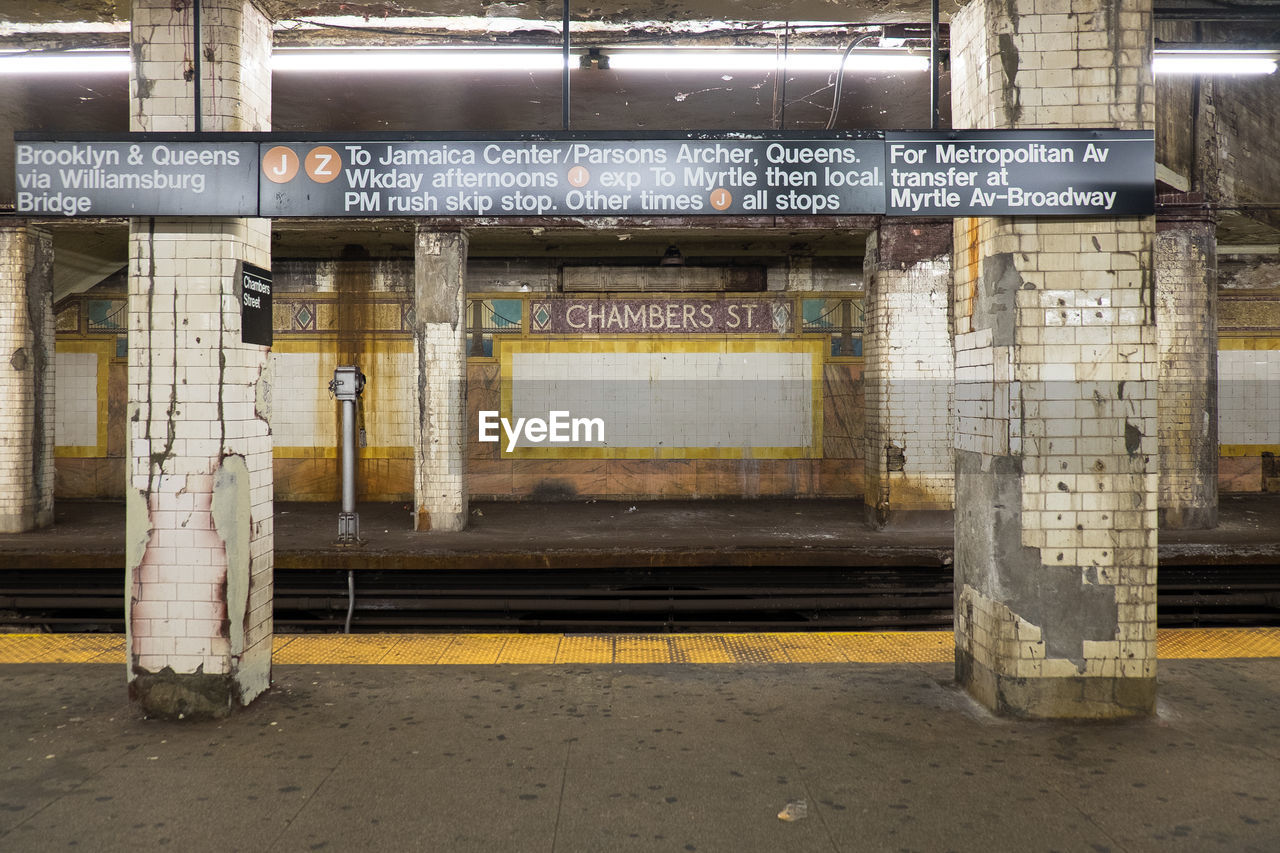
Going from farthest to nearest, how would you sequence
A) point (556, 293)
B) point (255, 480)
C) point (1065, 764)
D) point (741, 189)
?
point (556, 293) → point (255, 480) → point (741, 189) → point (1065, 764)

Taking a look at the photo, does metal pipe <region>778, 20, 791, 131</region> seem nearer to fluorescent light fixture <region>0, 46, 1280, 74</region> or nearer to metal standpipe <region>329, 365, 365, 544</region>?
fluorescent light fixture <region>0, 46, 1280, 74</region>

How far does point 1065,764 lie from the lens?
3357mm

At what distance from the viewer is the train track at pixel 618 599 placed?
705 centimetres

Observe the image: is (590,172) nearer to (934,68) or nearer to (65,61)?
(934,68)

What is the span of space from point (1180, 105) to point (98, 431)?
15.4 m

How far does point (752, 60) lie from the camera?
257 inches

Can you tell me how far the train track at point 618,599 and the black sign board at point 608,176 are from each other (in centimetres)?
443

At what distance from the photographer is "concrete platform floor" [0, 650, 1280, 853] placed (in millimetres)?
2822

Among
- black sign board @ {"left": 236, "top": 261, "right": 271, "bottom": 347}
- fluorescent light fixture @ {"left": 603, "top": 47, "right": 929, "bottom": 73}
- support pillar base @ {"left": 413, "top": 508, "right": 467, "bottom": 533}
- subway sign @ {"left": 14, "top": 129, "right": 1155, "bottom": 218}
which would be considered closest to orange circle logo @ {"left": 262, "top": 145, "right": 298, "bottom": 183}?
subway sign @ {"left": 14, "top": 129, "right": 1155, "bottom": 218}

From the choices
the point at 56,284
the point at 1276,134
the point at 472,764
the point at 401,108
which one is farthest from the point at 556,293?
the point at 1276,134

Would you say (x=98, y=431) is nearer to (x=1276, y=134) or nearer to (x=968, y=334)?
(x=968, y=334)

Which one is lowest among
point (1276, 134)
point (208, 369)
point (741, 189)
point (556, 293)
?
point (208, 369)

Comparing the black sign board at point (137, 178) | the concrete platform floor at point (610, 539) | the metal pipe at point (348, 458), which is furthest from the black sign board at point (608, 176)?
the metal pipe at point (348, 458)

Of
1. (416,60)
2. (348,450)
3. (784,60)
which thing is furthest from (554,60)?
(348,450)
